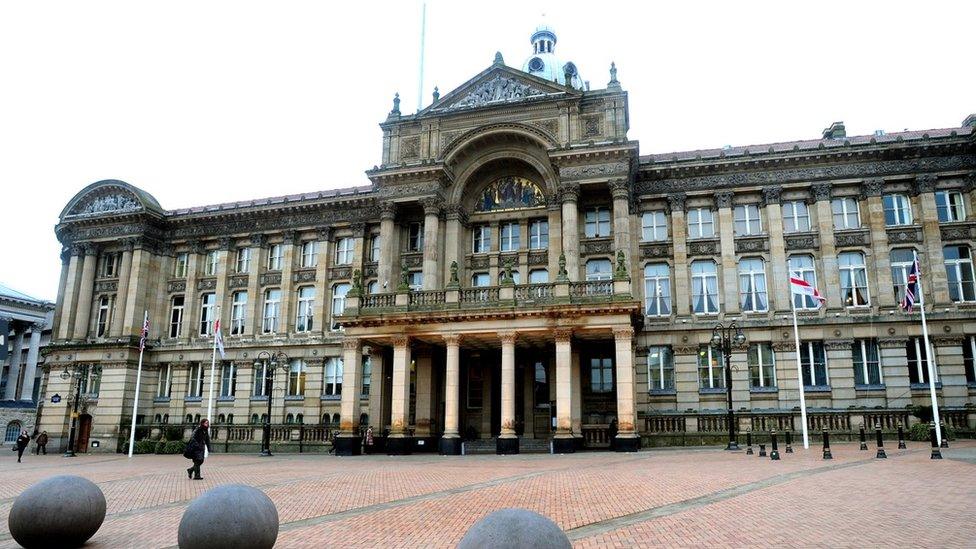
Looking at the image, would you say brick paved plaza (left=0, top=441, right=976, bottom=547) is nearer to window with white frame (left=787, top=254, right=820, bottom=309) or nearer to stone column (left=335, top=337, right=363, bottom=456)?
stone column (left=335, top=337, right=363, bottom=456)

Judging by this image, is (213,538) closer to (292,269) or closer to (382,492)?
(382,492)

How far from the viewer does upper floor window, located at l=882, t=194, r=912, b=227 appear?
37.0 metres

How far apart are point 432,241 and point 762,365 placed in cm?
1922

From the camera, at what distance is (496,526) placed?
5797 mm

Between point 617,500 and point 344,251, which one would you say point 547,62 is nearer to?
point 344,251

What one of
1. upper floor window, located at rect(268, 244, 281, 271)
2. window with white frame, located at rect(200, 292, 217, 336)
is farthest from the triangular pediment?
window with white frame, located at rect(200, 292, 217, 336)

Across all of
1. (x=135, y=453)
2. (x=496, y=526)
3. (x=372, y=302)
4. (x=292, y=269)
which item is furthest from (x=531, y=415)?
(x=496, y=526)

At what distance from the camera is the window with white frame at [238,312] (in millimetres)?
46750

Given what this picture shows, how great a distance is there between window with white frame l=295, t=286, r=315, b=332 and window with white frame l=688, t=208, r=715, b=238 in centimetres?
2426

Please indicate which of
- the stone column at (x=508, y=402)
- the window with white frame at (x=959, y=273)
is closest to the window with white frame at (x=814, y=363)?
the window with white frame at (x=959, y=273)

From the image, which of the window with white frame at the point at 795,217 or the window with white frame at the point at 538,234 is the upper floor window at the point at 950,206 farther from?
the window with white frame at the point at 538,234

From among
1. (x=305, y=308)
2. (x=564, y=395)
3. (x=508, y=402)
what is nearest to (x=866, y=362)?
(x=564, y=395)

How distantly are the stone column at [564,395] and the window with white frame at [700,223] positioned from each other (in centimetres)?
1156

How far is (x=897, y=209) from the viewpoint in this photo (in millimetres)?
37281
